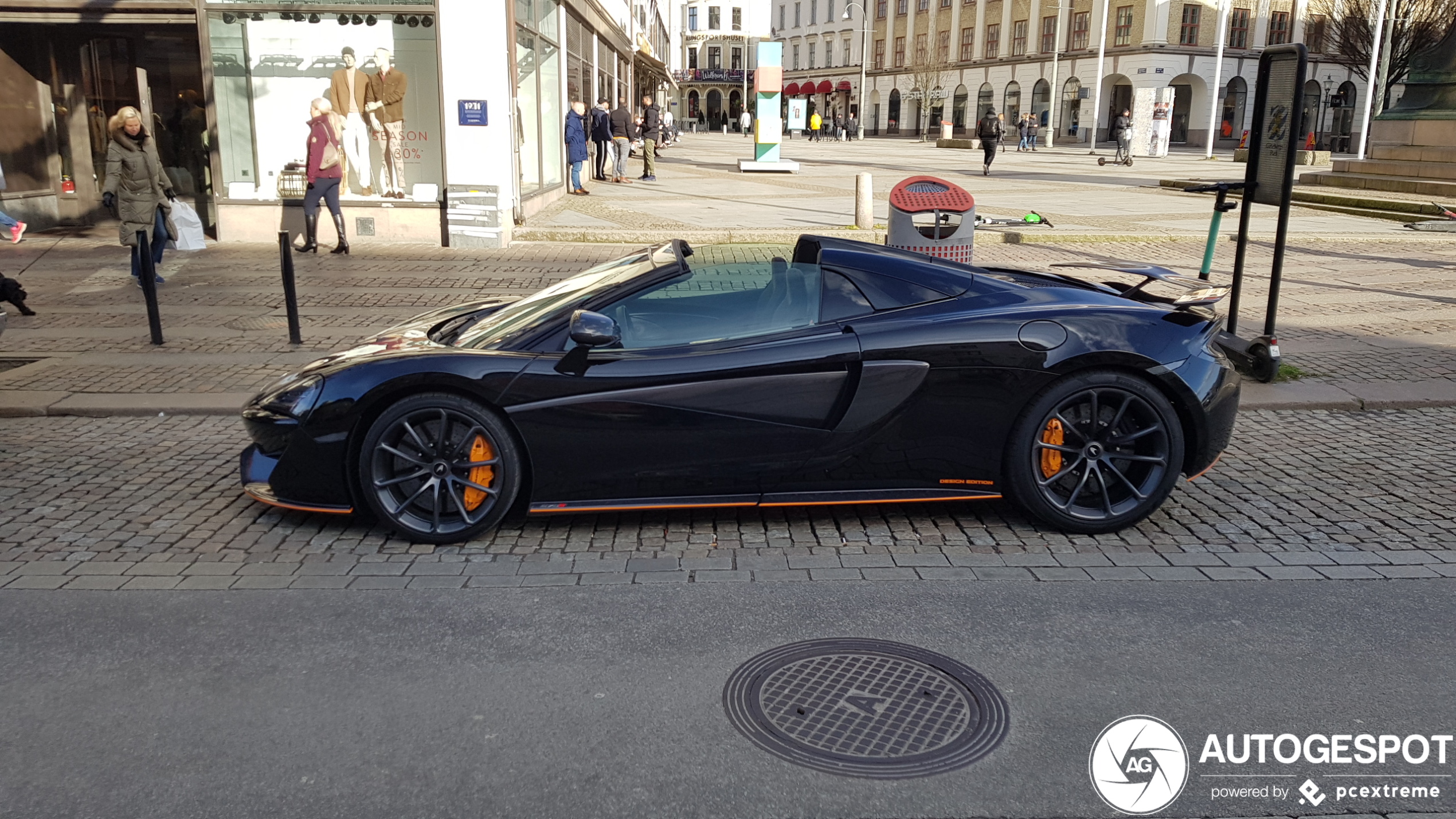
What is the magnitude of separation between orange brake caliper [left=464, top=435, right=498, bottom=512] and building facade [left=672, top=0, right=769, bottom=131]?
114 m

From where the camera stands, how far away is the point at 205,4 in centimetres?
1459

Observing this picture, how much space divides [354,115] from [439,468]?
1176 centimetres

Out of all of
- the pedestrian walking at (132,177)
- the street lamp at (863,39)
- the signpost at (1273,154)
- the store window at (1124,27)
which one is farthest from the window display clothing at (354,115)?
the street lamp at (863,39)

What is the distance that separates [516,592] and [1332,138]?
64.3m

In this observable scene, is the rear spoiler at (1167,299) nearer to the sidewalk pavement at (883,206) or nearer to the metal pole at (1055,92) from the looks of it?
the sidewalk pavement at (883,206)

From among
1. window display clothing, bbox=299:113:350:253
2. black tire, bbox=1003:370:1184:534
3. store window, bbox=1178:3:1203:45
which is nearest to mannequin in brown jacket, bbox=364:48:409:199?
window display clothing, bbox=299:113:350:253

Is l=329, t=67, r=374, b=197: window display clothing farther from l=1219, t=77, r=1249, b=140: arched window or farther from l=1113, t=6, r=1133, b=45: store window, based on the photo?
l=1219, t=77, r=1249, b=140: arched window

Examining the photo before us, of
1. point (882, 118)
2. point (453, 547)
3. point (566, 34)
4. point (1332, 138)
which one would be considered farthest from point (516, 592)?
point (882, 118)

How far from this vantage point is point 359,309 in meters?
10.4

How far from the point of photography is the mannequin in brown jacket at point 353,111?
587 inches

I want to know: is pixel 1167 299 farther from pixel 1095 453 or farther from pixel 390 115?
pixel 390 115

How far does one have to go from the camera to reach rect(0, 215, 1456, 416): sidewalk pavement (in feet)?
25.1

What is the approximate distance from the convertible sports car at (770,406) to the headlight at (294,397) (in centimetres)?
1

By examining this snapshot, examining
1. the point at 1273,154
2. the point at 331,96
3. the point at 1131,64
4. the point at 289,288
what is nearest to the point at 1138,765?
the point at 1273,154
